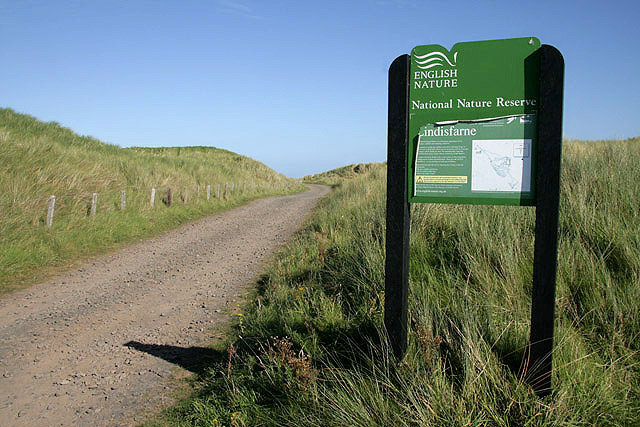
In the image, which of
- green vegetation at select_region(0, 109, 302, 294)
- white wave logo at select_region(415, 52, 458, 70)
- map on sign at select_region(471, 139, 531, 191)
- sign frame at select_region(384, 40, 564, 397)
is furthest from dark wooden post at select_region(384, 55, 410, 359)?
green vegetation at select_region(0, 109, 302, 294)

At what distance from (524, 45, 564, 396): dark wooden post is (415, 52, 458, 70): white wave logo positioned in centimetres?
58

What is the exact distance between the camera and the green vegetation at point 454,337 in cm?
238

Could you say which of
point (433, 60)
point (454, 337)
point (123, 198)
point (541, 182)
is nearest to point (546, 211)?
point (541, 182)

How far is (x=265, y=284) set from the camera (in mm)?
6766

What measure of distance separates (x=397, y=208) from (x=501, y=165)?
0.78 m

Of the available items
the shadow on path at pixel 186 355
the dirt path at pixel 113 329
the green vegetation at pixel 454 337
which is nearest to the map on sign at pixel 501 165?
Answer: the green vegetation at pixel 454 337

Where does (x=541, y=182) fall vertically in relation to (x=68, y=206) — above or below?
above

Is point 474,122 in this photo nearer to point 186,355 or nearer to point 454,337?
point 454,337

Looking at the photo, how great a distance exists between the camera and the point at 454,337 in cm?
306

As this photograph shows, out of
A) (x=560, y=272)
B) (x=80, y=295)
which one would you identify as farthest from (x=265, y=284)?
(x=560, y=272)

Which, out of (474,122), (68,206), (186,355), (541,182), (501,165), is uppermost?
(474,122)

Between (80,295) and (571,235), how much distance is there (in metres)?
7.16

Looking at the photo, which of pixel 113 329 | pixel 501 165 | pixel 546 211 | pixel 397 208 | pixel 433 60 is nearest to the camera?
pixel 546 211

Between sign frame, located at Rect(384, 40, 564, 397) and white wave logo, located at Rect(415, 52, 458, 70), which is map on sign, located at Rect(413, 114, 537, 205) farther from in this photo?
white wave logo, located at Rect(415, 52, 458, 70)
